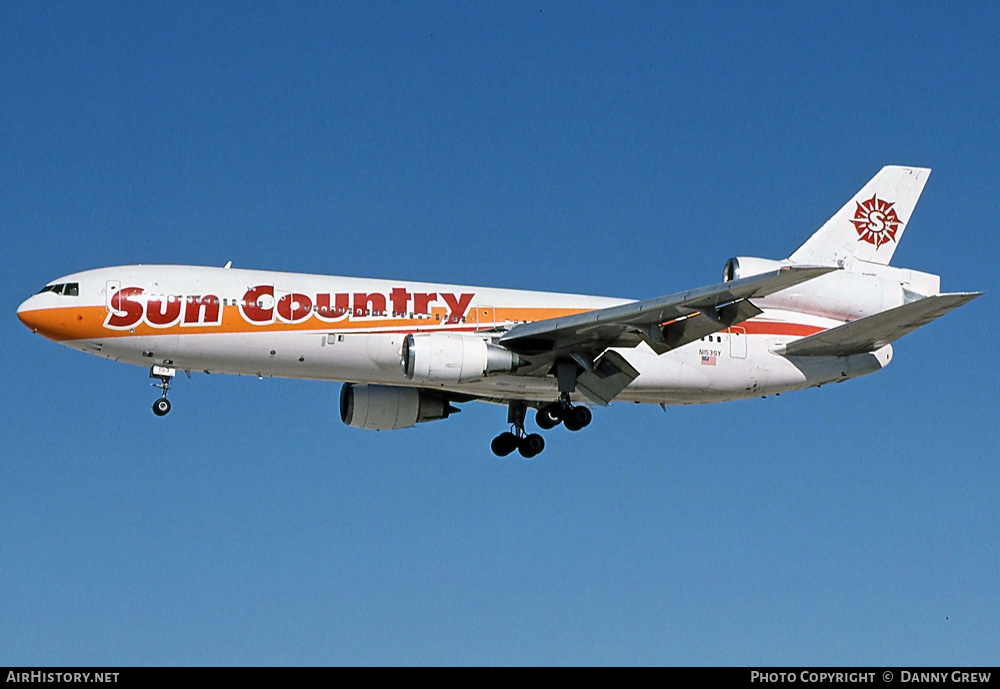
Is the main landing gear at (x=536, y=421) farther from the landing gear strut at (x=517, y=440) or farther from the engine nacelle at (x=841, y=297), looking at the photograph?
the engine nacelle at (x=841, y=297)

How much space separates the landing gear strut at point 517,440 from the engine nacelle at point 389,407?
83.9 inches

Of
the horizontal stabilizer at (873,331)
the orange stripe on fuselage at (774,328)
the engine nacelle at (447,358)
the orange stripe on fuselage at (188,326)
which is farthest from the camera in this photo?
the orange stripe on fuselage at (774,328)

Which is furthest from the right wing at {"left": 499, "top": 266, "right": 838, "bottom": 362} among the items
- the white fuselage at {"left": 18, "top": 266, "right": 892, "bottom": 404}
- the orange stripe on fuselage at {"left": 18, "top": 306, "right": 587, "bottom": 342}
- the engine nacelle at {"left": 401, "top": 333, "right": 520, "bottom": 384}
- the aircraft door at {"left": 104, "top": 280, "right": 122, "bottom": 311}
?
the aircraft door at {"left": 104, "top": 280, "right": 122, "bottom": 311}

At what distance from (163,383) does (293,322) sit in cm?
405

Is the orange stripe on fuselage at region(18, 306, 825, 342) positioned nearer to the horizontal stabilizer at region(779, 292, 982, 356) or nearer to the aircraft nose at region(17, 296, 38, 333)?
the aircraft nose at region(17, 296, 38, 333)

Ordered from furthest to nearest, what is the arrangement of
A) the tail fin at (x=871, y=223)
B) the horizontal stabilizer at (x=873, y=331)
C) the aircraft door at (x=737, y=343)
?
1. the tail fin at (x=871, y=223)
2. the aircraft door at (x=737, y=343)
3. the horizontal stabilizer at (x=873, y=331)

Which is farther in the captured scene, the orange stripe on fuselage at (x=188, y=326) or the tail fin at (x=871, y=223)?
the tail fin at (x=871, y=223)

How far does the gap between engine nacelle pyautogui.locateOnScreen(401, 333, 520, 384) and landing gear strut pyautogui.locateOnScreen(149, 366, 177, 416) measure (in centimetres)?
651

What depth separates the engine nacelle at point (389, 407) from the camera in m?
42.4

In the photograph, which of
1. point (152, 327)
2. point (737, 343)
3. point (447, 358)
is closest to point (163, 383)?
point (152, 327)

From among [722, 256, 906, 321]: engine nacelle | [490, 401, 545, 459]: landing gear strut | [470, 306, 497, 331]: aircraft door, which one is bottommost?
[490, 401, 545, 459]: landing gear strut

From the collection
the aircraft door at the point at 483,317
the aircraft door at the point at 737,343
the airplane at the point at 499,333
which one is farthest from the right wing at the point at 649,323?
the aircraft door at the point at 737,343

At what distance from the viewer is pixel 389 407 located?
42.4m

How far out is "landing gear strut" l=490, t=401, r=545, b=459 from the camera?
41.6 metres
